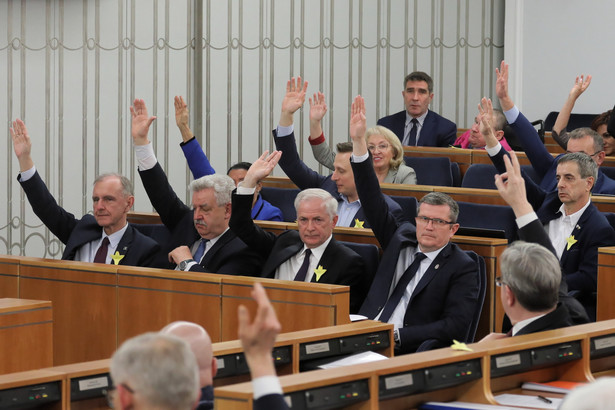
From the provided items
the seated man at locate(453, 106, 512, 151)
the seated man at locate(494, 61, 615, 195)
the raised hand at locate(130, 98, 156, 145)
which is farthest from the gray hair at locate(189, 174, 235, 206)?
the seated man at locate(453, 106, 512, 151)

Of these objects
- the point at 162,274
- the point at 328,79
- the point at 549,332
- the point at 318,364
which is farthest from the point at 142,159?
the point at 328,79

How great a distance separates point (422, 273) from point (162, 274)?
114cm

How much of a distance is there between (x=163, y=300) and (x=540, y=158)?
268cm

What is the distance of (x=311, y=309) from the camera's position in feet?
13.6

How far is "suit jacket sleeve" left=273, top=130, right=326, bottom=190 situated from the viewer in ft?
21.2

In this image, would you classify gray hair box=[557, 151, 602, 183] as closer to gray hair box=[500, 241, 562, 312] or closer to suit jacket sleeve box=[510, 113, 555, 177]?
suit jacket sleeve box=[510, 113, 555, 177]

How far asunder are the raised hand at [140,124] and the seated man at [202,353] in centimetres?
326

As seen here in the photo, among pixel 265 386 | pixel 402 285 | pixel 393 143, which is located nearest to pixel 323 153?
pixel 393 143

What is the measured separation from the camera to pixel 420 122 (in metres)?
8.25

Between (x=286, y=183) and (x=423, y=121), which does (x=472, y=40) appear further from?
(x=286, y=183)

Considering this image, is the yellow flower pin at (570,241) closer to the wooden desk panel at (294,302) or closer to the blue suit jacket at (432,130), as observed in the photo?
the wooden desk panel at (294,302)

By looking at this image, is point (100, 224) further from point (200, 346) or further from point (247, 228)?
point (200, 346)

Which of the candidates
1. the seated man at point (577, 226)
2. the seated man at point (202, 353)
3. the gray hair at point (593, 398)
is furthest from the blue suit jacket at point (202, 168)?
the gray hair at point (593, 398)

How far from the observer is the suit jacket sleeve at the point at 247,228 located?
5094mm
